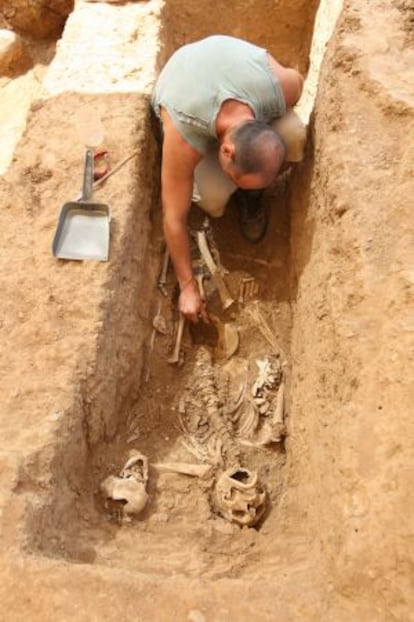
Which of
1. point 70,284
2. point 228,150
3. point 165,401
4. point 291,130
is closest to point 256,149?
point 228,150

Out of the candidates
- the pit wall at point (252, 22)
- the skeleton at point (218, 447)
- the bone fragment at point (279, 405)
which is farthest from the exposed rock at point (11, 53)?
the bone fragment at point (279, 405)

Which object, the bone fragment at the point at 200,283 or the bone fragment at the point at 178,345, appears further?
the bone fragment at the point at 200,283

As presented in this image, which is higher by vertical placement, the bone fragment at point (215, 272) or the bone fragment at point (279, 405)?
the bone fragment at point (215, 272)

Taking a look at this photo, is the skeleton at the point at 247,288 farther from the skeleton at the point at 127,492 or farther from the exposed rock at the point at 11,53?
the exposed rock at the point at 11,53

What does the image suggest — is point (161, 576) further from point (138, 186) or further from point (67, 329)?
point (138, 186)

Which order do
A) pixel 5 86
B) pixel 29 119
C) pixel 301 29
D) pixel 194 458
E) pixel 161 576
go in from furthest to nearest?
pixel 5 86, pixel 301 29, pixel 29 119, pixel 194 458, pixel 161 576

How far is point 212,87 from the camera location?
2578 millimetres

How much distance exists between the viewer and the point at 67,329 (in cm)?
232

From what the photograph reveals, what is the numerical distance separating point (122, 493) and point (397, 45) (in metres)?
1.98

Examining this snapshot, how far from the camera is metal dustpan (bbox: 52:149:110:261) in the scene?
98.4 inches

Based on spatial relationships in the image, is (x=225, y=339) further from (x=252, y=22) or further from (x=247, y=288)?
(x=252, y=22)

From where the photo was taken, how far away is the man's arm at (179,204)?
2.64 m

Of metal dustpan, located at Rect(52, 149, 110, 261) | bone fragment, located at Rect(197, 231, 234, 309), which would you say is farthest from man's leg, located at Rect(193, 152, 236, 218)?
metal dustpan, located at Rect(52, 149, 110, 261)

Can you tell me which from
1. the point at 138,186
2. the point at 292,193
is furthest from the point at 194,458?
the point at 292,193
